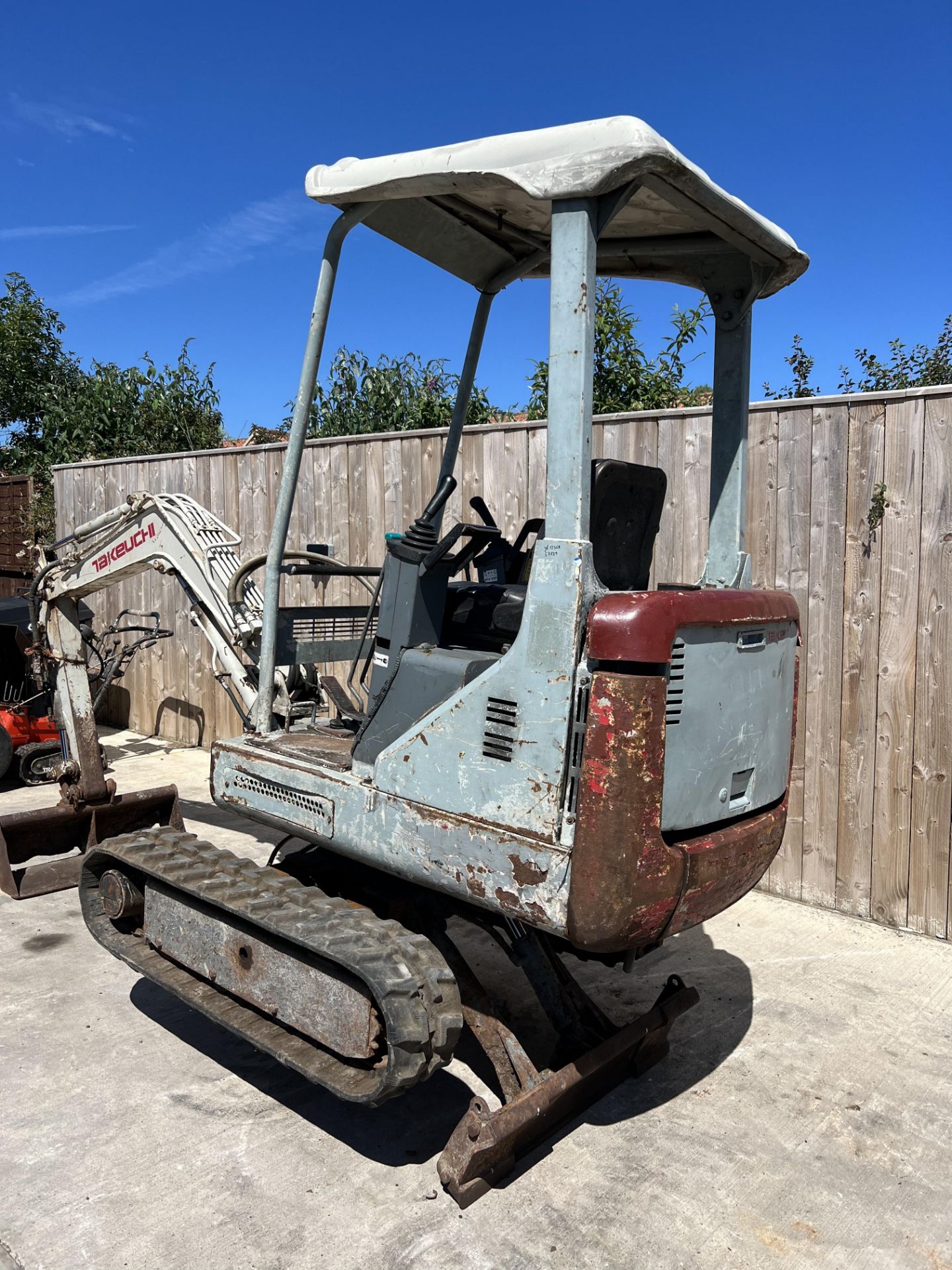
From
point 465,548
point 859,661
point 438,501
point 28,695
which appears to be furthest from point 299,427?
point 28,695

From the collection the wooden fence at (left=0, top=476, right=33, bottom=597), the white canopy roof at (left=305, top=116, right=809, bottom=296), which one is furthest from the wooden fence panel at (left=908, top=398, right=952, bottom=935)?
the wooden fence at (left=0, top=476, right=33, bottom=597)

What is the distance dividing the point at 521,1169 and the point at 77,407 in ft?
42.5

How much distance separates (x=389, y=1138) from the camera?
3047 millimetres

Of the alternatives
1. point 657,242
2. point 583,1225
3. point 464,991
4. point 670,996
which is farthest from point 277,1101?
point 657,242

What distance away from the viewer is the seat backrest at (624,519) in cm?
296

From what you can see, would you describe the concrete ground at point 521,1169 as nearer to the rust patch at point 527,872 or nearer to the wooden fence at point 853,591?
the wooden fence at point 853,591

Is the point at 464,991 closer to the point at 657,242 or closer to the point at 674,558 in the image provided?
the point at 657,242

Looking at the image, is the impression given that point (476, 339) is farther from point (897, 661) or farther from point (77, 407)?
point (77, 407)

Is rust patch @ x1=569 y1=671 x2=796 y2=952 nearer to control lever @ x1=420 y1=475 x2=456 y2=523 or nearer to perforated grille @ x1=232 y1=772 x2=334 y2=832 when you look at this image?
perforated grille @ x1=232 y1=772 x2=334 y2=832

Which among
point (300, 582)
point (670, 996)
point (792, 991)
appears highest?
point (300, 582)

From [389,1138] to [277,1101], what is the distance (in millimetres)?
428

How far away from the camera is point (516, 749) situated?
2.53m

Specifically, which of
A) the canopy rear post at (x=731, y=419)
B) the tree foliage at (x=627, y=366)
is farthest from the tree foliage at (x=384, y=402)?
the canopy rear post at (x=731, y=419)

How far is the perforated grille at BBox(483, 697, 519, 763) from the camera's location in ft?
8.35
